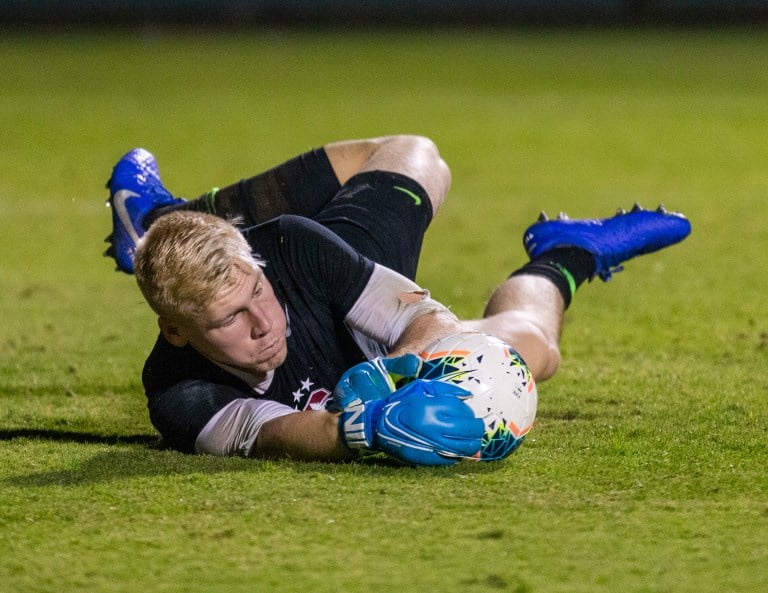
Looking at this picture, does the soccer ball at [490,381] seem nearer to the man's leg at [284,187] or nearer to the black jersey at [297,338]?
the black jersey at [297,338]

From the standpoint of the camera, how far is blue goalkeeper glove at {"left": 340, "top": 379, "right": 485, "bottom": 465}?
390cm

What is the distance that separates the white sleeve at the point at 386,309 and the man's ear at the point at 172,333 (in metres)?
0.55

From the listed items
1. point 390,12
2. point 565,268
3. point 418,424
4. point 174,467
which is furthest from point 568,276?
point 390,12

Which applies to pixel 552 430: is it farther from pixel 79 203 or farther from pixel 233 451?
pixel 79 203

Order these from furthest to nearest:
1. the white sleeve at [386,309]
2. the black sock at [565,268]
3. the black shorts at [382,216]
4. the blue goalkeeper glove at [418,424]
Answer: the black sock at [565,268] < the black shorts at [382,216] < the white sleeve at [386,309] < the blue goalkeeper glove at [418,424]

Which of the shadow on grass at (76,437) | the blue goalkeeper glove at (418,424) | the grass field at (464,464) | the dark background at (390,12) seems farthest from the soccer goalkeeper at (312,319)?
the dark background at (390,12)

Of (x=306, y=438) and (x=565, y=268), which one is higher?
(x=565, y=268)

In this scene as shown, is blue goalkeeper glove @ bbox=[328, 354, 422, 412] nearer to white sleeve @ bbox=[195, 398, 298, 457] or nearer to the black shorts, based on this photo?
white sleeve @ bbox=[195, 398, 298, 457]

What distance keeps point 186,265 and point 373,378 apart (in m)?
0.65

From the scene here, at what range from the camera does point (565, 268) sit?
5613 mm

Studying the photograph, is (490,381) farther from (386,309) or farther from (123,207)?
(123,207)

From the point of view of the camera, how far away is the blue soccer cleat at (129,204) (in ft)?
18.4

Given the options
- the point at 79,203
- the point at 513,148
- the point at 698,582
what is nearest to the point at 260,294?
the point at 698,582

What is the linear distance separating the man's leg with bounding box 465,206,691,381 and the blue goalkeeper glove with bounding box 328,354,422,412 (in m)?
1.08
